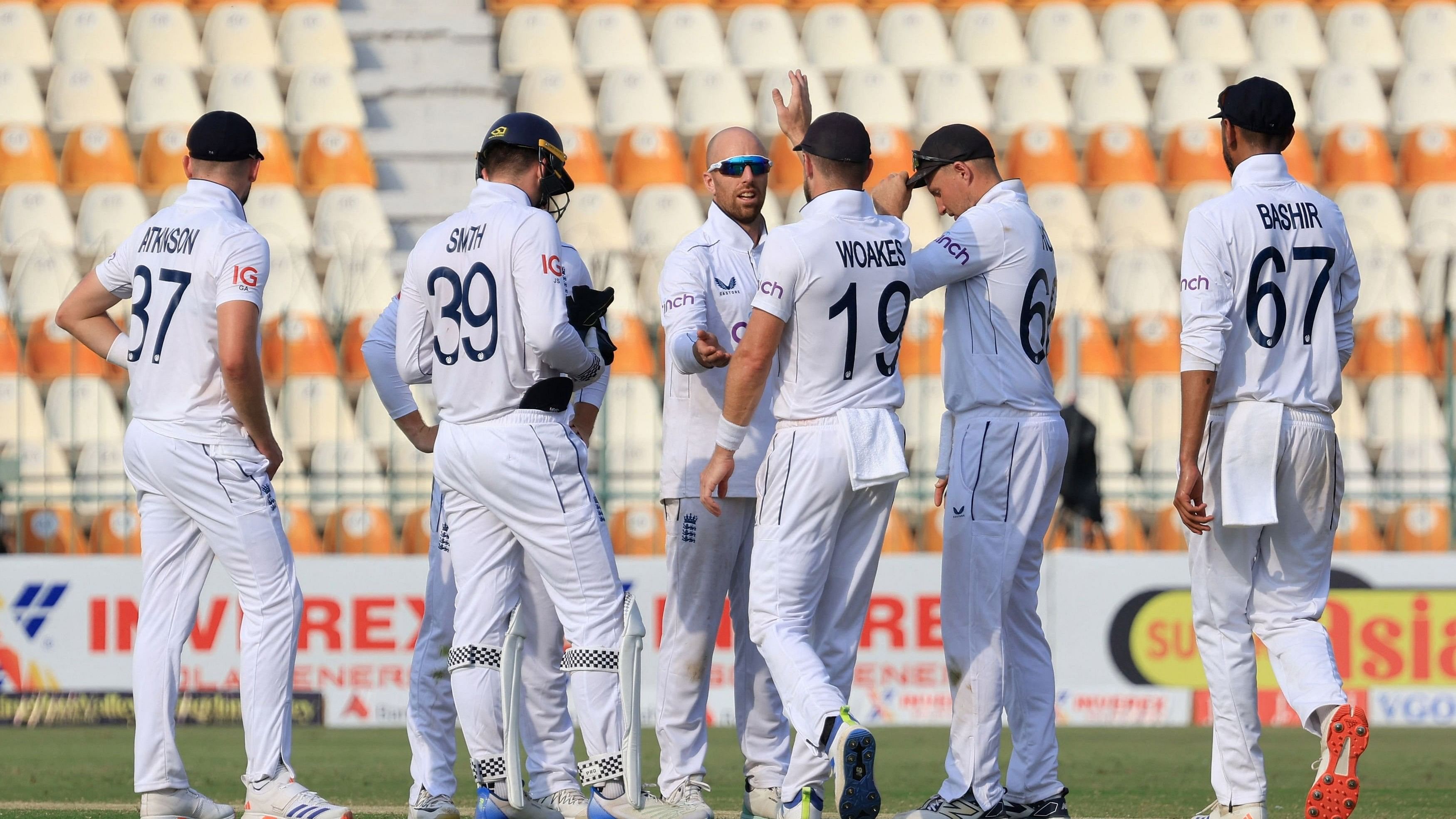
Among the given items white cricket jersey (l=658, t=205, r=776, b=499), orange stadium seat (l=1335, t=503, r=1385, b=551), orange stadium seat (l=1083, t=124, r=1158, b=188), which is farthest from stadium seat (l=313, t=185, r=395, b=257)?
white cricket jersey (l=658, t=205, r=776, b=499)

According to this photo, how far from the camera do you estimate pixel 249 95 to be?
1608cm

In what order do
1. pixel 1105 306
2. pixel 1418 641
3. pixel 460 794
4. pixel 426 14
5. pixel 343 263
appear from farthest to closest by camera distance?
1. pixel 426 14
2. pixel 1105 306
3. pixel 343 263
4. pixel 1418 641
5. pixel 460 794

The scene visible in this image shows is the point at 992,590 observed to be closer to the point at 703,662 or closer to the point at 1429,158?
the point at 703,662

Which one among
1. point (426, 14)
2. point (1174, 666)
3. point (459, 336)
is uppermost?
point (426, 14)

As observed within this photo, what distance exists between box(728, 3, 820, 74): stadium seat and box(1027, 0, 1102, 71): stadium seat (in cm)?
235

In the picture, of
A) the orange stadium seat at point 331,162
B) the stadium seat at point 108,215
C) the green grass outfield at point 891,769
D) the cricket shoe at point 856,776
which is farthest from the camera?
the orange stadium seat at point 331,162

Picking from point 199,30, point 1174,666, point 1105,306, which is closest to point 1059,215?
point 1105,306

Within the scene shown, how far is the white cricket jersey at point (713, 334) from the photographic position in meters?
6.48

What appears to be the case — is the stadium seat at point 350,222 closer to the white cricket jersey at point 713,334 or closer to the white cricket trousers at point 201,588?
the white cricket jersey at point 713,334

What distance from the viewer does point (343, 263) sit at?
1287cm

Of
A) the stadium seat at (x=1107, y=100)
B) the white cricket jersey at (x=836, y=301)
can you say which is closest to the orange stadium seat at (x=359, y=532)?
the white cricket jersey at (x=836, y=301)

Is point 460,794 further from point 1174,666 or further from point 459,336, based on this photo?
point 1174,666

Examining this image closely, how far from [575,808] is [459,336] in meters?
1.62

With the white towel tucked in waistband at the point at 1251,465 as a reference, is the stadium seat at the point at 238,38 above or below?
above
